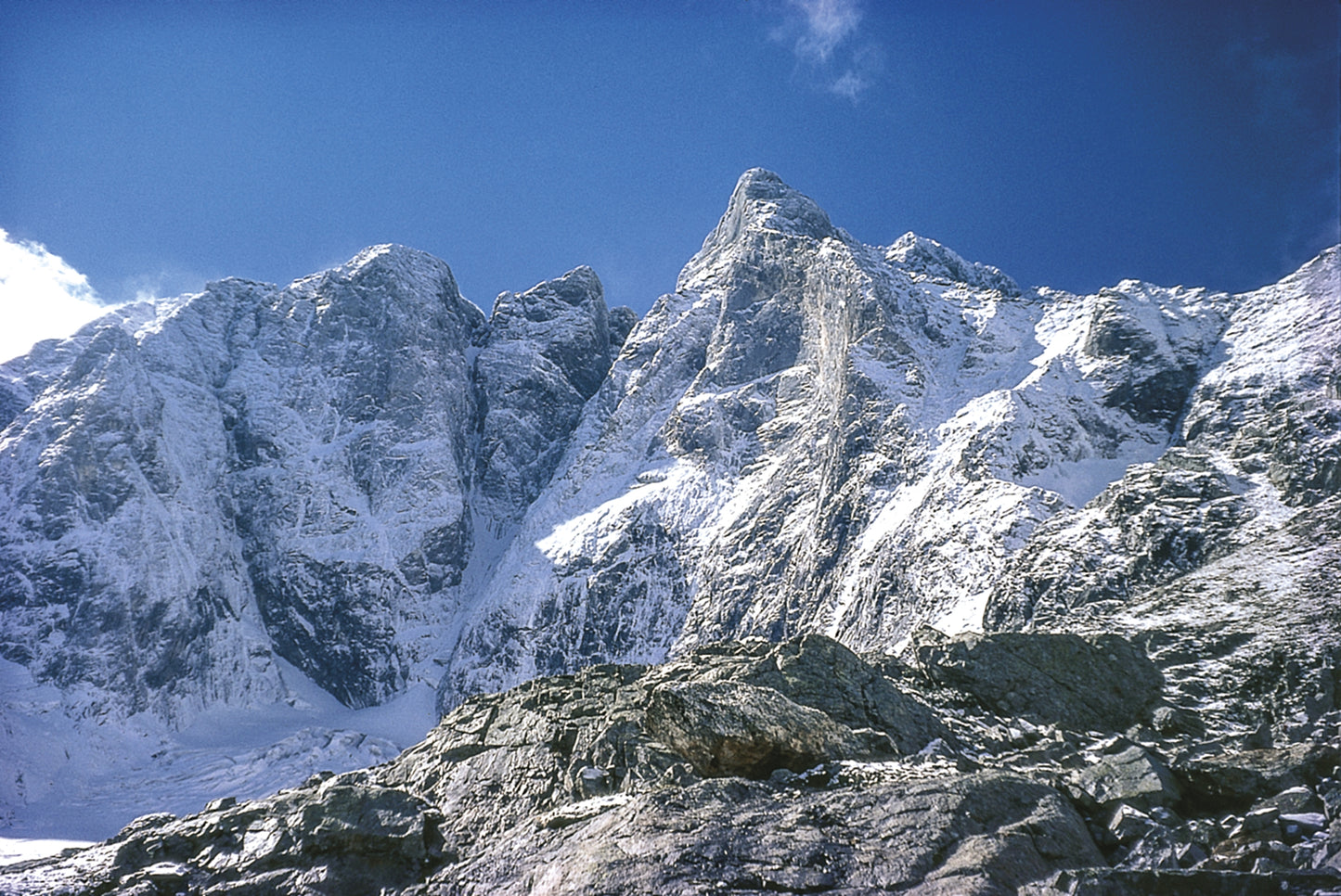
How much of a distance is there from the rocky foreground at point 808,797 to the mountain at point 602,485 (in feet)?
38.5

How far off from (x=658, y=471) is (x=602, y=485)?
33.4 ft

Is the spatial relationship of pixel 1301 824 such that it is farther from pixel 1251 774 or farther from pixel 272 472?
pixel 272 472

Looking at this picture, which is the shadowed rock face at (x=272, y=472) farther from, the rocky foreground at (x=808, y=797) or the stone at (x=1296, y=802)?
the stone at (x=1296, y=802)

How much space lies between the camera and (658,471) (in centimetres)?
11194

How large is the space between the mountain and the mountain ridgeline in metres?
0.47

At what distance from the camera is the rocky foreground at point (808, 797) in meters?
11.1

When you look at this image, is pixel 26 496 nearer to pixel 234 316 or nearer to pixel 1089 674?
pixel 234 316

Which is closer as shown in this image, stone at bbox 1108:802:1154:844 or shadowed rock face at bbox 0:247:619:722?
stone at bbox 1108:802:1154:844

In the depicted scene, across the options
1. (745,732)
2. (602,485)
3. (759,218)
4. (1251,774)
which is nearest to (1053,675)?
(1251,774)

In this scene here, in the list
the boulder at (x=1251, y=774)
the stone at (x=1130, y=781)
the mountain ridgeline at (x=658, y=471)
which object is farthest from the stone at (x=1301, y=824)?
Answer: the mountain ridgeline at (x=658, y=471)

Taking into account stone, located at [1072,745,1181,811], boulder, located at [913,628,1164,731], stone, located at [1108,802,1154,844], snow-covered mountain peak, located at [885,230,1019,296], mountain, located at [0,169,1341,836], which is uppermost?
snow-covered mountain peak, located at [885,230,1019,296]

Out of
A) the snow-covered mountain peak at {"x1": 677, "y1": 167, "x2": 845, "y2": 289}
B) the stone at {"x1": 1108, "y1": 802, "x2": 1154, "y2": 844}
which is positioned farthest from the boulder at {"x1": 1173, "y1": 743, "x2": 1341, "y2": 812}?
the snow-covered mountain peak at {"x1": 677, "y1": 167, "x2": 845, "y2": 289}

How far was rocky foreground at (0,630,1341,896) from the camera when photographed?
1112 centimetres

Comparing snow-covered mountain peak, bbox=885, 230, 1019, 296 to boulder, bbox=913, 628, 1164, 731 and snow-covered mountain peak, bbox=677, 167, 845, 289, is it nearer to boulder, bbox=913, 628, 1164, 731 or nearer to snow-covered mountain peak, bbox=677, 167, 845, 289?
snow-covered mountain peak, bbox=677, 167, 845, 289
